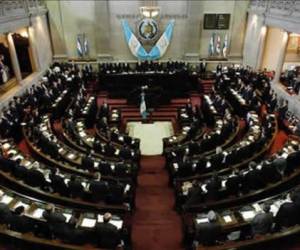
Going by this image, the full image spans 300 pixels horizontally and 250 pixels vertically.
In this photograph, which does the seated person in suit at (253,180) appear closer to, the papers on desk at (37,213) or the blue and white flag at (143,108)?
the papers on desk at (37,213)

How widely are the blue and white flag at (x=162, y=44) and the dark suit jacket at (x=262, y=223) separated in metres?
17.3

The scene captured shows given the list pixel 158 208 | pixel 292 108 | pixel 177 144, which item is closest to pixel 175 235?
pixel 158 208

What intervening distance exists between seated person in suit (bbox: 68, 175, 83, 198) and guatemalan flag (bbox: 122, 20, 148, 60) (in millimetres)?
15459

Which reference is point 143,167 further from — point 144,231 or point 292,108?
point 292,108

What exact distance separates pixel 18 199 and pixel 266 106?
11.8 metres

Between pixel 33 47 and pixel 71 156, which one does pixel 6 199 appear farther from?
pixel 33 47

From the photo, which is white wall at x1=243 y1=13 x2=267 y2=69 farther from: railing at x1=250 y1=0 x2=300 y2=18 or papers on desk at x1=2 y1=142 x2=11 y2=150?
papers on desk at x1=2 y1=142 x2=11 y2=150

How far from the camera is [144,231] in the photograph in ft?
23.8

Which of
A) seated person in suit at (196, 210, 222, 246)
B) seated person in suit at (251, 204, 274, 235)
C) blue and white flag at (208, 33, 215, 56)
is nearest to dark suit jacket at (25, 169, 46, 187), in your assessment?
seated person in suit at (196, 210, 222, 246)

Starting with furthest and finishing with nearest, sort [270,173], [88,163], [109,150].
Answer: [109,150]
[88,163]
[270,173]

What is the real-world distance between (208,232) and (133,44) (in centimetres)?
1757

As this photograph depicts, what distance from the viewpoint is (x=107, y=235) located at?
230 inches

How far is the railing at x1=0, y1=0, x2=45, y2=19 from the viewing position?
49.4ft

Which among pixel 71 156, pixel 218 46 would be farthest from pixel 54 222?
pixel 218 46
